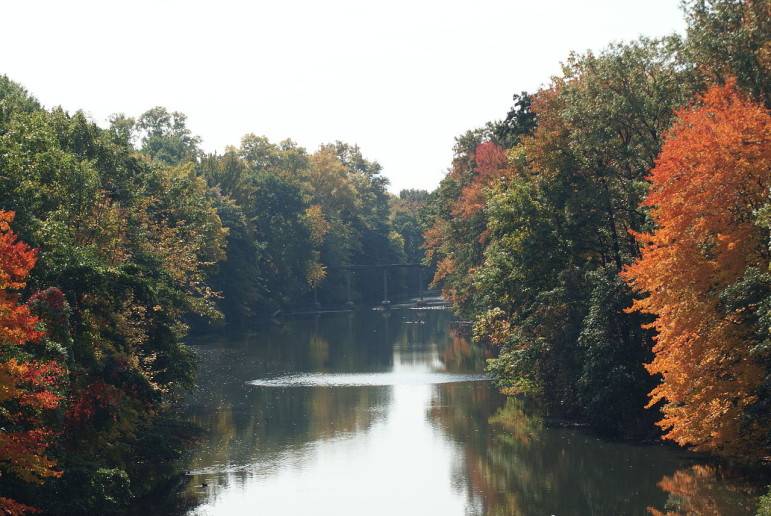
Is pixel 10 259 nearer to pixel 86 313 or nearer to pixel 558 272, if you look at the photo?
pixel 86 313

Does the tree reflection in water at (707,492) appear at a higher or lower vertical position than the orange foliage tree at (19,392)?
lower

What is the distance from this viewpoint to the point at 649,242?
130 ft

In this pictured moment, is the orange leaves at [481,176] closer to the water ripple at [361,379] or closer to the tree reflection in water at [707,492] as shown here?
the water ripple at [361,379]

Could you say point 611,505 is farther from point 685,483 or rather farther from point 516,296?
point 516,296

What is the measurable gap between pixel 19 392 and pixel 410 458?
1815 centimetres

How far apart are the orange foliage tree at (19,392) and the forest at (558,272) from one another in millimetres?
72

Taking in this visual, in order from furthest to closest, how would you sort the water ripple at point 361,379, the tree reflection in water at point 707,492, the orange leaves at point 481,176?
the orange leaves at point 481,176 → the water ripple at point 361,379 → the tree reflection in water at point 707,492

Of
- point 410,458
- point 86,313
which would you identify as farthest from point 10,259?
point 410,458

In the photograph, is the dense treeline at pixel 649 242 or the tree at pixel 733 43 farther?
the tree at pixel 733 43

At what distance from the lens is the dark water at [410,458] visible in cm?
2914

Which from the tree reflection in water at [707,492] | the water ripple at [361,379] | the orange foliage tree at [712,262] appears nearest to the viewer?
the tree reflection in water at [707,492]

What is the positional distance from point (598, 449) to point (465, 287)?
33.8 m

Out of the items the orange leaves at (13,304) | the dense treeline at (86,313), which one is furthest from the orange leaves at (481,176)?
the orange leaves at (13,304)

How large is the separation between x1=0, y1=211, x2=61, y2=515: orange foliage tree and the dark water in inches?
263
